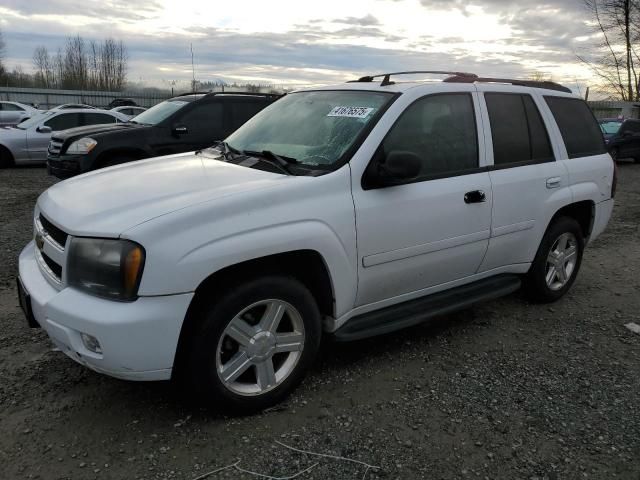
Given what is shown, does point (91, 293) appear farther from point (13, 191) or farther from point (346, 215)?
point (13, 191)

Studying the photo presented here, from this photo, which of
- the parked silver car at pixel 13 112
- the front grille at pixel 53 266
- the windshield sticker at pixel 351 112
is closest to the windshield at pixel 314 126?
the windshield sticker at pixel 351 112

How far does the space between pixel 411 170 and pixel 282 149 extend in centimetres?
91

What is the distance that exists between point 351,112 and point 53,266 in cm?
197

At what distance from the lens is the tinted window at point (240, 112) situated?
8.98 meters

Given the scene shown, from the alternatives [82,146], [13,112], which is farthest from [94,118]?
[13,112]

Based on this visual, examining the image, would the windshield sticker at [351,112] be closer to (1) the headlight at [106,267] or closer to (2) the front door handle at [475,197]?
(2) the front door handle at [475,197]

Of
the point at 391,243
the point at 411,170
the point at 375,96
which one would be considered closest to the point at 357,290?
the point at 391,243

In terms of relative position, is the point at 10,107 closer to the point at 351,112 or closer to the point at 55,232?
the point at 55,232

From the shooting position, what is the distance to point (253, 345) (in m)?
2.87

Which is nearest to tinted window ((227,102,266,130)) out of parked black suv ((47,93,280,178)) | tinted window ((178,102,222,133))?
parked black suv ((47,93,280,178))

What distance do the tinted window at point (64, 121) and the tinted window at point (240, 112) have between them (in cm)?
621

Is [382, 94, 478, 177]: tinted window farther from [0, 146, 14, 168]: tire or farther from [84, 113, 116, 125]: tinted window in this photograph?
[0, 146, 14, 168]: tire

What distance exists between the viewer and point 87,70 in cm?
5722

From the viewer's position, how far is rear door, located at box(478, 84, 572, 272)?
3.93m
